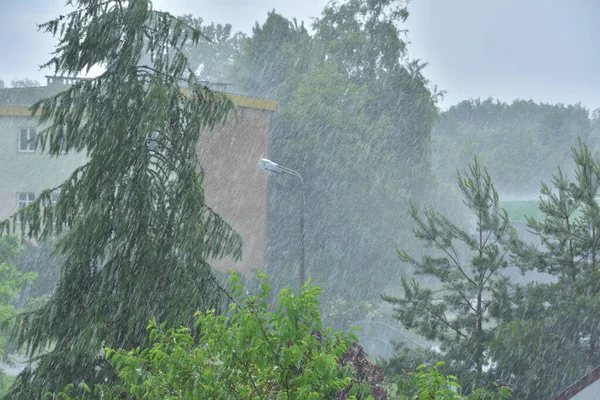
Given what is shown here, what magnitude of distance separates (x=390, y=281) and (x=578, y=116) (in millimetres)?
62518

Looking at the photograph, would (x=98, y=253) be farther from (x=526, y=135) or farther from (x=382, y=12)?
(x=526, y=135)

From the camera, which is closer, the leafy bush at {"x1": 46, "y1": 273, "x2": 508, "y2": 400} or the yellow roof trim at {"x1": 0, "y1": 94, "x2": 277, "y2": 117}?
the leafy bush at {"x1": 46, "y1": 273, "x2": 508, "y2": 400}

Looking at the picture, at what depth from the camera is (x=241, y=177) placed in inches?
1257

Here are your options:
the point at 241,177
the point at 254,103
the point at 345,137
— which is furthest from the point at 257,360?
the point at 345,137

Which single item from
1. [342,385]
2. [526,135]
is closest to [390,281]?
[342,385]

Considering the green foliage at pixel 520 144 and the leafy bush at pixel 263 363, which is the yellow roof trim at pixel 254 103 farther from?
the green foliage at pixel 520 144

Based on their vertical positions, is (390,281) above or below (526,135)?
below

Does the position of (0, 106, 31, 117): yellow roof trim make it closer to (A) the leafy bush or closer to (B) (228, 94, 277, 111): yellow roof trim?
(B) (228, 94, 277, 111): yellow roof trim

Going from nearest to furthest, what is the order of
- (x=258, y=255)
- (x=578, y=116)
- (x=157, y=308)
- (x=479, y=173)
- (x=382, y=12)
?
(x=157, y=308) < (x=479, y=173) < (x=258, y=255) < (x=382, y=12) < (x=578, y=116)

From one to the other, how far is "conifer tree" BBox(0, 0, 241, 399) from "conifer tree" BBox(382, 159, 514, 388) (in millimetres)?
7431

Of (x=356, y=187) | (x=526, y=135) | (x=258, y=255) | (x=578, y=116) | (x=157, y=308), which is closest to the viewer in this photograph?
(x=157, y=308)

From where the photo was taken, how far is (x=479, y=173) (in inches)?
555

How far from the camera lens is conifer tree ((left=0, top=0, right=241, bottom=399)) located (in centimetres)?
756

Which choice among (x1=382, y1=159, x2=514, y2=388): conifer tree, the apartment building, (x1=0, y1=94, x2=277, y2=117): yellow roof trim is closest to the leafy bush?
(x1=382, y1=159, x2=514, y2=388): conifer tree
